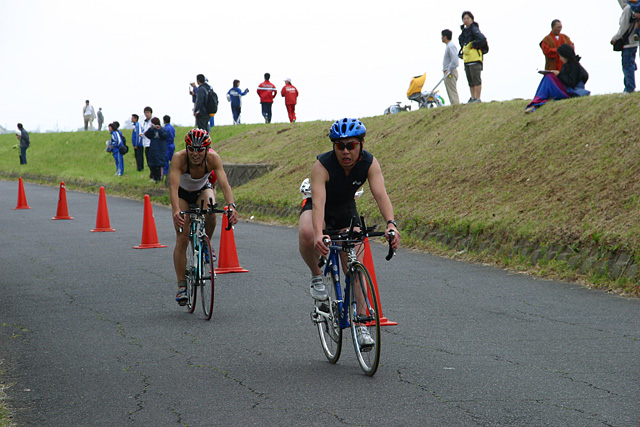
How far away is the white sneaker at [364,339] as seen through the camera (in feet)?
19.5

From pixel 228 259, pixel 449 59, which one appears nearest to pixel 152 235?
pixel 228 259

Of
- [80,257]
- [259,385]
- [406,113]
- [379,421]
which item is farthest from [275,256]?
[406,113]

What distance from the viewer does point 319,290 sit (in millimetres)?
6617

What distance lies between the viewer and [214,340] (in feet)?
24.8

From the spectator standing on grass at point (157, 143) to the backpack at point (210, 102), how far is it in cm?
177

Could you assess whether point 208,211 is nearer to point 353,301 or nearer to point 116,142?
point 353,301

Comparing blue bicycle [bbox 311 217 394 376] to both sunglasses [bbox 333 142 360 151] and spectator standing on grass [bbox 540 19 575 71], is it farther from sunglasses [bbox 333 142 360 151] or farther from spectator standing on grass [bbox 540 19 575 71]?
spectator standing on grass [bbox 540 19 575 71]

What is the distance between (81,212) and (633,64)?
15.0 m

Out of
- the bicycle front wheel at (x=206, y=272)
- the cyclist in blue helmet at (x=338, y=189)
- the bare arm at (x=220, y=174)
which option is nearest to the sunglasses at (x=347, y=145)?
the cyclist in blue helmet at (x=338, y=189)

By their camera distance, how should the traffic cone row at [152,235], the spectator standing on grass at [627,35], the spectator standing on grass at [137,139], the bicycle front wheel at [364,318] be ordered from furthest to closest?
the spectator standing on grass at [137,139] → the spectator standing on grass at [627,35] → the traffic cone row at [152,235] → the bicycle front wheel at [364,318]

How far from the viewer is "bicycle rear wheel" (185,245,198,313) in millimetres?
8805

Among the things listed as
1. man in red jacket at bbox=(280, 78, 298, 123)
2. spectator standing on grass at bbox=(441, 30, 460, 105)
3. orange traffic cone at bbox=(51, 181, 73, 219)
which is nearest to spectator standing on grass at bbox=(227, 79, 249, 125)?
man in red jacket at bbox=(280, 78, 298, 123)

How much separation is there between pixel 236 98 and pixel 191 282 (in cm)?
2813

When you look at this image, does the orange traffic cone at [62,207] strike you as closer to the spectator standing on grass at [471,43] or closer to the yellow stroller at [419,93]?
the spectator standing on grass at [471,43]
